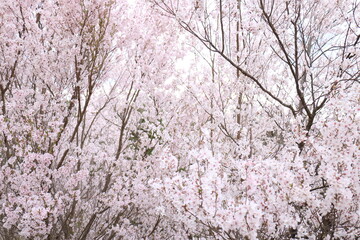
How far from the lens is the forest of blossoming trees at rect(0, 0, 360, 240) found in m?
2.76

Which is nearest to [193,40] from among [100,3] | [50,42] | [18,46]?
[100,3]

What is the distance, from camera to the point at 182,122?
7.96 meters

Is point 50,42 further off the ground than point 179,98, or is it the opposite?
point 179,98

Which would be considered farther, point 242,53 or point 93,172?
point 93,172

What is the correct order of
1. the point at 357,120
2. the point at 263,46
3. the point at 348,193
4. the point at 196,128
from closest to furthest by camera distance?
the point at 348,193 → the point at 357,120 → the point at 263,46 → the point at 196,128

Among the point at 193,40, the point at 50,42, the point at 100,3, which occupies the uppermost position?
the point at 193,40

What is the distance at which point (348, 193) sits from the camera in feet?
8.07

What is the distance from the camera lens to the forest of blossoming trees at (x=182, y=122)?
2.76m

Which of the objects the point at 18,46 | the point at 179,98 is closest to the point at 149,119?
the point at 179,98

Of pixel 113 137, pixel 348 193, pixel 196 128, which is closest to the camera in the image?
pixel 348 193

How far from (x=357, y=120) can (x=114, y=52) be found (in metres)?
4.09

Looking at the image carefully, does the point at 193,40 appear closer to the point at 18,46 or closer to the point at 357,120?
the point at 18,46

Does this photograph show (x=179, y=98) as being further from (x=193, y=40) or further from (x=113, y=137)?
(x=113, y=137)

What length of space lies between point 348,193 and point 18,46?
4906 mm
